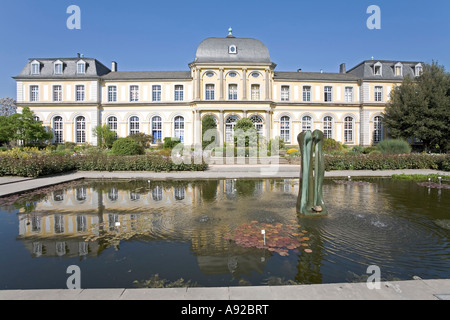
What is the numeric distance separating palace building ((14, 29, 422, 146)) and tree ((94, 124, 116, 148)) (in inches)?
69.3

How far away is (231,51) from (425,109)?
21.1 m

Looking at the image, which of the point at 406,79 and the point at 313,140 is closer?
the point at 313,140

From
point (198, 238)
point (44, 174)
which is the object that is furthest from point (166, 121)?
point (198, 238)

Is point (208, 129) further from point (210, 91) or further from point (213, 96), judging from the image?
point (210, 91)

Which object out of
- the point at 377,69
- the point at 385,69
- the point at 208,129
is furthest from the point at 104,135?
the point at 385,69

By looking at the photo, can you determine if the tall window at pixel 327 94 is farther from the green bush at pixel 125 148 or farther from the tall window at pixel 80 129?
the tall window at pixel 80 129

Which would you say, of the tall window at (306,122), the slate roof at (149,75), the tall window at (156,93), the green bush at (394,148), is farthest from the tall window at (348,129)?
the tall window at (156,93)

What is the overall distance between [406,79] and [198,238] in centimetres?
3190

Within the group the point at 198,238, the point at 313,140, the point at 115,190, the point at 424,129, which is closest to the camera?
the point at 198,238

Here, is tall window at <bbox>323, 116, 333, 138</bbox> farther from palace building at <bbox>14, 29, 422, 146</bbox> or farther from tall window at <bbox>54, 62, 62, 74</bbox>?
tall window at <bbox>54, 62, 62, 74</bbox>

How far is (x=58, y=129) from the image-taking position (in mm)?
32188

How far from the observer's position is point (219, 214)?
650 cm

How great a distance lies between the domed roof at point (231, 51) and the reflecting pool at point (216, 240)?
26.3m
